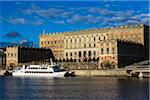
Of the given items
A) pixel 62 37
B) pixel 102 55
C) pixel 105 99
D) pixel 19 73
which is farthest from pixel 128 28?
pixel 105 99

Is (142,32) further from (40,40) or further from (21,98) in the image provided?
→ (21,98)

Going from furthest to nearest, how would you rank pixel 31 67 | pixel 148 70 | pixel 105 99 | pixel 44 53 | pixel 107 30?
pixel 44 53 → pixel 107 30 → pixel 31 67 → pixel 148 70 → pixel 105 99

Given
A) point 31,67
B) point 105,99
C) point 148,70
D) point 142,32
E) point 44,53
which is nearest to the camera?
point 105,99

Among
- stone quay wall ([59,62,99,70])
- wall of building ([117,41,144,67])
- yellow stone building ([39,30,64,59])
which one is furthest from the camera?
yellow stone building ([39,30,64,59])

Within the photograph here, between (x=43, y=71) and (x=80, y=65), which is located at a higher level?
(x=80, y=65)

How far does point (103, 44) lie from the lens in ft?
404

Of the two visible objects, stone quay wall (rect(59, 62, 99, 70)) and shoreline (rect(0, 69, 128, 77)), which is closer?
shoreline (rect(0, 69, 128, 77))

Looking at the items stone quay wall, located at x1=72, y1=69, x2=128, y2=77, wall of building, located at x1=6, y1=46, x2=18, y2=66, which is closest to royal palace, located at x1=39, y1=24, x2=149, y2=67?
stone quay wall, located at x1=72, y1=69, x2=128, y2=77

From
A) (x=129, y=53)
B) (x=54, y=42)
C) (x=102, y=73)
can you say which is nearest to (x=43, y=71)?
(x=102, y=73)

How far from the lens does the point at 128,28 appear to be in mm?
136375

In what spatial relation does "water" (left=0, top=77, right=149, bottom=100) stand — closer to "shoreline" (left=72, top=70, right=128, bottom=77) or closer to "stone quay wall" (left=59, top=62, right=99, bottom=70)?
"shoreline" (left=72, top=70, right=128, bottom=77)

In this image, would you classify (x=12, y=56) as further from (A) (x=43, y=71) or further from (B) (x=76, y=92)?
(B) (x=76, y=92)

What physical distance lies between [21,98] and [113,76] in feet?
196

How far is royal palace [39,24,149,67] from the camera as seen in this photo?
122 metres
